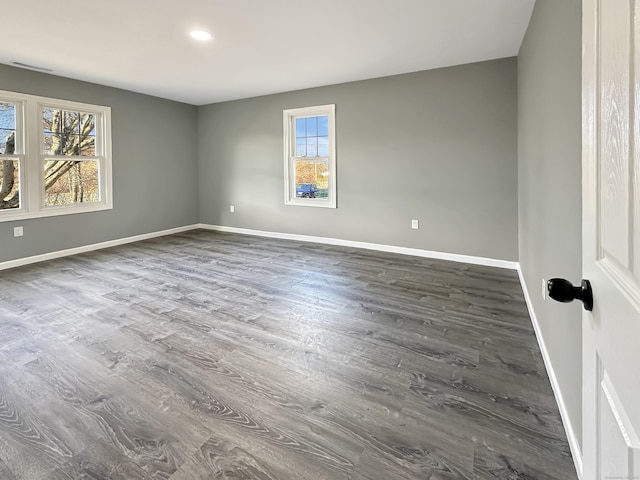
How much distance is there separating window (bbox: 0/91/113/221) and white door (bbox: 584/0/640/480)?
5.80 m

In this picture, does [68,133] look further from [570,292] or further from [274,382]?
[570,292]

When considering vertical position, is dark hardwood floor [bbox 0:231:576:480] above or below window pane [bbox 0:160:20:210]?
below

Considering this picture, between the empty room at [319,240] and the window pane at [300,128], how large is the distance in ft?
0.12

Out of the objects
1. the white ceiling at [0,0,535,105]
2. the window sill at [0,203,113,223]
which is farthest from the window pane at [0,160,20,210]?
the white ceiling at [0,0,535,105]

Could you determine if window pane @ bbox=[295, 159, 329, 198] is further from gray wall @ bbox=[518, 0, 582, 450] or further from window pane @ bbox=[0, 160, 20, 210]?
window pane @ bbox=[0, 160, 20, 210]

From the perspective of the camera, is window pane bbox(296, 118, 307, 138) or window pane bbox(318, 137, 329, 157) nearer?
window pane bbox(318, 137, 329, 157)

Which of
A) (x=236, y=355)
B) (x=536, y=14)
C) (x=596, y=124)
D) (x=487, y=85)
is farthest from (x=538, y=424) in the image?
(x=487, y=85)

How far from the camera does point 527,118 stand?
3154mm

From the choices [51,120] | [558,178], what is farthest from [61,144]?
[558,178]

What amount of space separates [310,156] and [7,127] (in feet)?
13.1

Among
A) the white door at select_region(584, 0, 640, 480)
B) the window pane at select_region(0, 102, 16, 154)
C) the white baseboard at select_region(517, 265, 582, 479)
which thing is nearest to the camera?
the white door at select_region(584, 0, 640, 480)

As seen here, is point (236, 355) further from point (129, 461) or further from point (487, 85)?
point (487, 85)

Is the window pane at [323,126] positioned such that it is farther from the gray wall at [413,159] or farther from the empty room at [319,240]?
the gray wall at [413,159]

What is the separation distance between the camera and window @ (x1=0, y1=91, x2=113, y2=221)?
4516 millimetres
